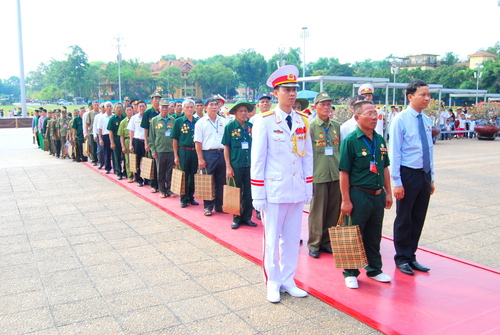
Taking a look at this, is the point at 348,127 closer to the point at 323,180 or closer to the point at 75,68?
the point at 323,180

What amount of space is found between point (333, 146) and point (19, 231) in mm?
4748

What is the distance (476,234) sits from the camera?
582cm

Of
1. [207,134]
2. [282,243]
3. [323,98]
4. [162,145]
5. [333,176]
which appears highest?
[323,98]

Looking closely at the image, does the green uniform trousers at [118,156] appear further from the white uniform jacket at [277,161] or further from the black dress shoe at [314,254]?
the white uniform jacket at [277,161]

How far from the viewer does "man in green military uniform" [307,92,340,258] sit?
491cm

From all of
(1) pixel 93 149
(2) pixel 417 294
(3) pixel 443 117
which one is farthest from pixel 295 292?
(3) pixel 443 117

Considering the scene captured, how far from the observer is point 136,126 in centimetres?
920

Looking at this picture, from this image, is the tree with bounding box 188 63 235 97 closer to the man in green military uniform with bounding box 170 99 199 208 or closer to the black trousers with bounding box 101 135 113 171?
the black trousers with bounding box 101 135 113 171

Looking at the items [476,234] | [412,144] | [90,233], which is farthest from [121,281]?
[476,234]

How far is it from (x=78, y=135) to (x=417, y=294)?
41.9 ft

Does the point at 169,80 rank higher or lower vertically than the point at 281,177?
higher

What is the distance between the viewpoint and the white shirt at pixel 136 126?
915 centimetres

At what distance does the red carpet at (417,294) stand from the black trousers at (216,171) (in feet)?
5.70

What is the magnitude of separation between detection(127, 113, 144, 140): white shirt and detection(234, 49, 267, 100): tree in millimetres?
101601
